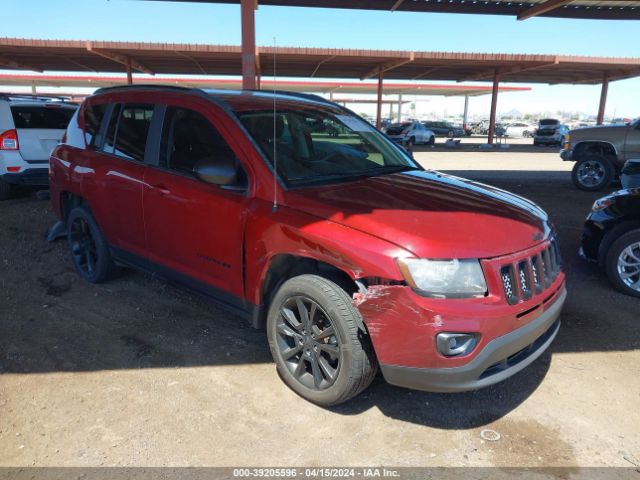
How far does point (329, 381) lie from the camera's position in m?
2.96

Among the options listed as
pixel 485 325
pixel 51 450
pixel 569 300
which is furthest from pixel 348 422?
pixel 569 300

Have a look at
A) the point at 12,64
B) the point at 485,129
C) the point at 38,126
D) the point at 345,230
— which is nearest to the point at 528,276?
the point at 345,230

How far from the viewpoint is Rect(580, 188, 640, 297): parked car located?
4.81 m

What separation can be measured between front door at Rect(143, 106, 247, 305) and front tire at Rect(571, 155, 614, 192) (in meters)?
10.2

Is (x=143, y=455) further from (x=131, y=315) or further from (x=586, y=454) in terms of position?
(x=586, y=454)

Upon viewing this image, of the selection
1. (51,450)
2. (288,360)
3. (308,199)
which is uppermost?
(308,199)

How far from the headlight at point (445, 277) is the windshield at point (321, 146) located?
112cm

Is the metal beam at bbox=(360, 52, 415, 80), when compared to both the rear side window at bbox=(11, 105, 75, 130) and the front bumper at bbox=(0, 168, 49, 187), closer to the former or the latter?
the rear side window at bbox=(11, 105, 75, 130)

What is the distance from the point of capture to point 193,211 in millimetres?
3586

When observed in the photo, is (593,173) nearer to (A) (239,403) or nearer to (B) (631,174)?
(B) (631,174)

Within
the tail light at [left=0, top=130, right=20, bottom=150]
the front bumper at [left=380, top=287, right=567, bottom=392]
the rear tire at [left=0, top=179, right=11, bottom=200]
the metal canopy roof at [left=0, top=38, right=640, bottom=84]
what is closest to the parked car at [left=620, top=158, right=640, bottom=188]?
the front bumper at [left=380, top=287, right=567, bottom=392]

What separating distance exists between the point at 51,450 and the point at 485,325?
2.43m

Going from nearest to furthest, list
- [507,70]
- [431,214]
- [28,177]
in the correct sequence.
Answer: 1. [431,214]
2. [28,177]
3. [507,70]

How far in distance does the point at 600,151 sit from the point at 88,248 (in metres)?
10.9
